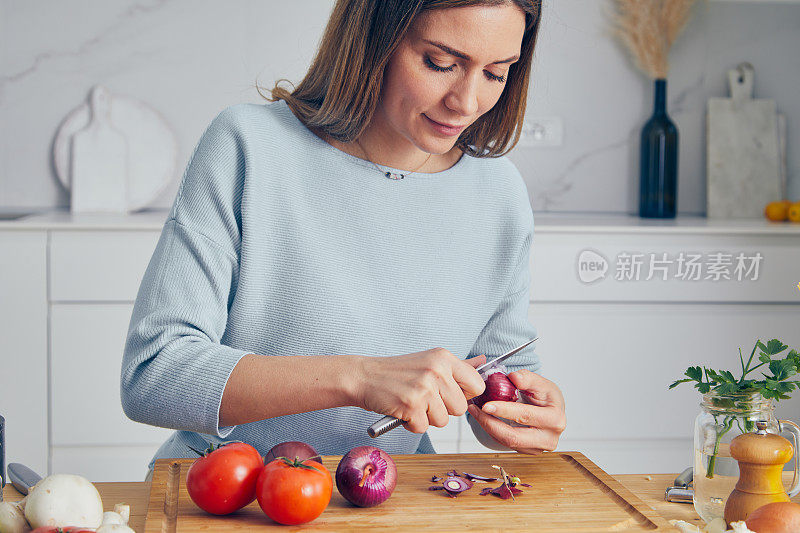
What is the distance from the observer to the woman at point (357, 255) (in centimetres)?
97

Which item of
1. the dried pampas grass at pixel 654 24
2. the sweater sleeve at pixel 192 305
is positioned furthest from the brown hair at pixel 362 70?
the dried pampas grass at pixel 654 24

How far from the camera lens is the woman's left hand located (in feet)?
3.48

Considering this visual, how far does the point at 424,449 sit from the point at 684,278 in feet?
4.05

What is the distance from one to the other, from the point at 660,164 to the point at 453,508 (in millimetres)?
2055

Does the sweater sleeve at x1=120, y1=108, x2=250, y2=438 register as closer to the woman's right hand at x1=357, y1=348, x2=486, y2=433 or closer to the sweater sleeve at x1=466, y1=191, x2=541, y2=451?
the woman's right hand at x1=357, y1=348, x2=486, y2=433

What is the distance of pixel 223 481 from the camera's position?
0.81 meters

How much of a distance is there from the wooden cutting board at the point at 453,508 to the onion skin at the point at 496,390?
8 centimetres

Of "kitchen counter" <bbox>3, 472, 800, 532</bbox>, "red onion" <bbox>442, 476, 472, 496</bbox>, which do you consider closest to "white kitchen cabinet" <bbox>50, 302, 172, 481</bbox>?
"kitchen counter" <bbox>3, 472, 800, 532</bbox>

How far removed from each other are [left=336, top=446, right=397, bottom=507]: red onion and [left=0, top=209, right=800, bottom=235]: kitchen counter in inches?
56.2

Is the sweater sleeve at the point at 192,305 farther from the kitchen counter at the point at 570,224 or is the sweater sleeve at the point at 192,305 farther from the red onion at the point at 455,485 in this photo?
the kitchen counter at the point at 570,224

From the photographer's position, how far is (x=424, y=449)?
1331 mm

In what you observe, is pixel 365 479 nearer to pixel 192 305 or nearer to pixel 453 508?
pixel 453 508

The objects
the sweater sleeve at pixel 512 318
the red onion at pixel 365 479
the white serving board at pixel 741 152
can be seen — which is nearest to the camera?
the red onion at pixel 365 479

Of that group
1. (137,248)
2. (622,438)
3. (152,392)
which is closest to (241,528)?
(152,392)
